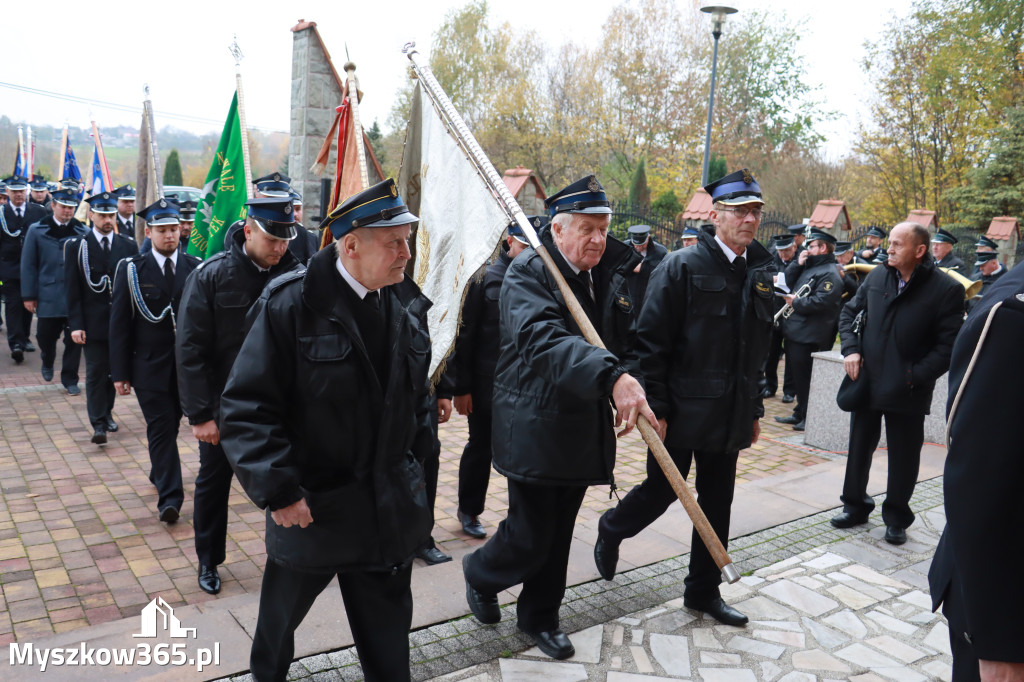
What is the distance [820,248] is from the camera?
9.43 m

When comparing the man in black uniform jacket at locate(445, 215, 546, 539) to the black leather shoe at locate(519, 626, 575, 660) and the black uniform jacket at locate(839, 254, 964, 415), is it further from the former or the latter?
the black uniform jacket at locate(839, 254, 964, 415)

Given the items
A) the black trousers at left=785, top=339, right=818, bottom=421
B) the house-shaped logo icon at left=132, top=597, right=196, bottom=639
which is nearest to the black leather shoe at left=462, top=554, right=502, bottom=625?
the house-shaped logo icon at left=132, top=597, right=196, bottom=639

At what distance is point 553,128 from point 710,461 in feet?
119

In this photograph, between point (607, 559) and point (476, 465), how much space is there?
1162 mm

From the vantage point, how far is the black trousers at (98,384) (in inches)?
280

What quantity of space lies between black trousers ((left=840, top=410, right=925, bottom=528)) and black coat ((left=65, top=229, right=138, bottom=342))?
6605mm

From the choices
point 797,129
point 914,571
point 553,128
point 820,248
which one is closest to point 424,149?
point 914,571

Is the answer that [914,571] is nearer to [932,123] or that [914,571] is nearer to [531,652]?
[531,652]

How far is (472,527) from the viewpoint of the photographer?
532 centimetres

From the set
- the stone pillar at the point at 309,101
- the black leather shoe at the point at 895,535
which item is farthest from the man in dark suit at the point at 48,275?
the black leather shoe at the point at 895,535

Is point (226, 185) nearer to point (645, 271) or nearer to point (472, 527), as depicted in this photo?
point (472, 527)

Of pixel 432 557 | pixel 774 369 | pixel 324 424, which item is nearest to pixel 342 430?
pixel 324 424

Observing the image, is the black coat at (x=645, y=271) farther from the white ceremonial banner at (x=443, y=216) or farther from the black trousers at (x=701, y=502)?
the black trousers at (x=701, y=502)

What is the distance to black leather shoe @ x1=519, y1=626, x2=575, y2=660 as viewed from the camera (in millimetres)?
3762
